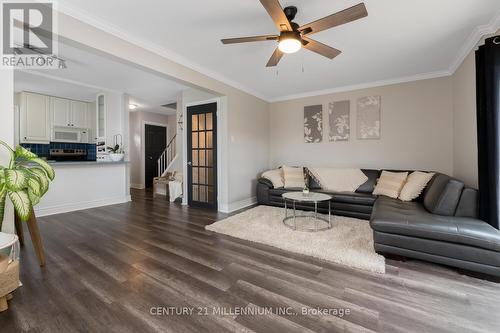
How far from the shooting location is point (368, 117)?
14.8ft

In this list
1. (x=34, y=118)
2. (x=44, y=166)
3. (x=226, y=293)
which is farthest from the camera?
(x=34, y=118)

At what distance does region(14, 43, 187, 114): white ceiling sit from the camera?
11.8 feet

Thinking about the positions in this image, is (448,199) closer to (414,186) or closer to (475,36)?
(414,186)

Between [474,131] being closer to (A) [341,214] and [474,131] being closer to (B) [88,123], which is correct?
(A) [341,214]

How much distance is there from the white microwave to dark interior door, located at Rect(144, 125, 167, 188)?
69.9 inches

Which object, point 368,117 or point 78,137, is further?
point 78,137

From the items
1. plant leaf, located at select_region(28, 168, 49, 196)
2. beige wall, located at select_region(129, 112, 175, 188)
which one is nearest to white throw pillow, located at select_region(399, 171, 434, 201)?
plant leaf, located at select_region(28, 168, 49, 196)

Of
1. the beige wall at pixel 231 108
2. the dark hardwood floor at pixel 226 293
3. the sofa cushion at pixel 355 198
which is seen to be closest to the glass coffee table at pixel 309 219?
the sofa cushion at pixel 355 198

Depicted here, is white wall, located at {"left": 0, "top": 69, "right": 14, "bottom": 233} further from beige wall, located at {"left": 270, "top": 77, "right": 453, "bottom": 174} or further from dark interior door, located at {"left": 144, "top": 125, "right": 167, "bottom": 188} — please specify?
dark interior door, located at {"left": 144, "top": 125, "right": 167, "bottom": 188}

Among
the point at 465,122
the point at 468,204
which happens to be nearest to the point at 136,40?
the point at 468,204

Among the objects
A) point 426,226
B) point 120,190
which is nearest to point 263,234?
point 426,226

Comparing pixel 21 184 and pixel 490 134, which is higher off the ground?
pixel 490 134

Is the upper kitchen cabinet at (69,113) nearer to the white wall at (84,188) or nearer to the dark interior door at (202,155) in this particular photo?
the white wall at (84,188)

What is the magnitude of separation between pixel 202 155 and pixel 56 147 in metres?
4.02
